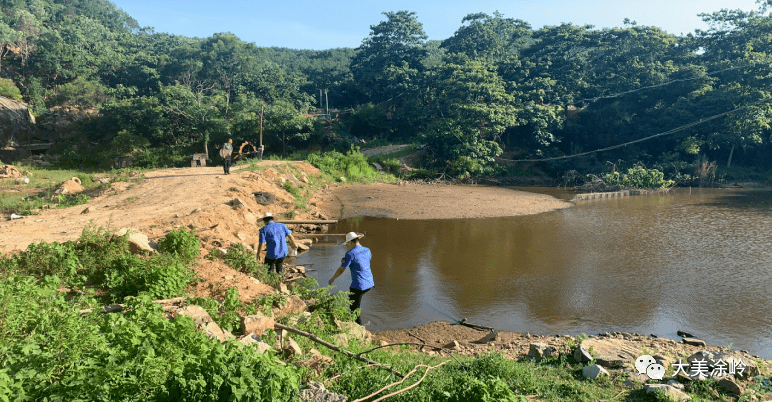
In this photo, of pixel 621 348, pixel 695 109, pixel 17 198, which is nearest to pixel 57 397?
pixel 621 348

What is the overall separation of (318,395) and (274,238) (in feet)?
17.5

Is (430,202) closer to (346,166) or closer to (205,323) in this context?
(346,166)

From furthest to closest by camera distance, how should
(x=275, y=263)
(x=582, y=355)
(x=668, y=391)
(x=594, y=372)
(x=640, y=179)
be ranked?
(x=640, y=179)
(x=275, y=263)
(x=582, y=355)
(x=594, y=372)
(x=668, y=391)

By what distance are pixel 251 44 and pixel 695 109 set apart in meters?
43.6

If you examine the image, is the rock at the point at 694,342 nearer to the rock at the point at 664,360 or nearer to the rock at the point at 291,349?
the rock at the point at 664,360

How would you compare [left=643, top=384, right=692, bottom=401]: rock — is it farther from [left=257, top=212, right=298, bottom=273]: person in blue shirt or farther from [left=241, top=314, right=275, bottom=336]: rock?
[left=257, top=212, right=298, bottom=273]: person in blue shirt

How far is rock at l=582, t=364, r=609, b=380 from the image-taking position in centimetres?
595

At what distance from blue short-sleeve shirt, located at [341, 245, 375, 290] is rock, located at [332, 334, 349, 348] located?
142cm

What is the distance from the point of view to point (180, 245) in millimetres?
8875

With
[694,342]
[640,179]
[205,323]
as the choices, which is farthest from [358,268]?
[640,179]

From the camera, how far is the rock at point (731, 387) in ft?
17.9

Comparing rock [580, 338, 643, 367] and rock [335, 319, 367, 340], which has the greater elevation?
rock [335, 319, 367, 340]

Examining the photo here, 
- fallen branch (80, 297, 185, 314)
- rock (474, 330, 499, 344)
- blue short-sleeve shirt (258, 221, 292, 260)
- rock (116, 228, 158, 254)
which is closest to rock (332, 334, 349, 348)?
fallen branch (80, 297, 185, 314)

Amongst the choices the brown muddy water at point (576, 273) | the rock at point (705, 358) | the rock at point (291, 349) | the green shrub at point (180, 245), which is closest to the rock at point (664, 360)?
the rock at point (705, 358)
